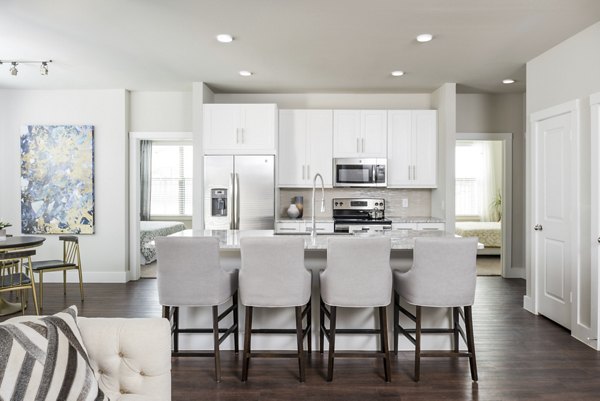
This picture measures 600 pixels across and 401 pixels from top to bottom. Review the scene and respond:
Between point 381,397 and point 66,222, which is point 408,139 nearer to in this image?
point 381,397

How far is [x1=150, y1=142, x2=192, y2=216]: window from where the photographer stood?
29.5 feet

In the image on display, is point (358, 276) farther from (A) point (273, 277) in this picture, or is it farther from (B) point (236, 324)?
(B) point (236, 324)

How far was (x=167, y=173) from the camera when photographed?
902cm

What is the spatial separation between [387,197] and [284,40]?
2.98m

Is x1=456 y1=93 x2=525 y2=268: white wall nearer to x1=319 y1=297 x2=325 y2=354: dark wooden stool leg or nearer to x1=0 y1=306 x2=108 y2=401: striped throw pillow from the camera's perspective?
x1=319 y1=297 x2=325 y2=354: dark wooden stool leg

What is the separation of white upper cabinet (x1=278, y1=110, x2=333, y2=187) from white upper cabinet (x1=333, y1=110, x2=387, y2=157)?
122 millimetres

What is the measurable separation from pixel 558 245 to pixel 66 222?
19.9 feet

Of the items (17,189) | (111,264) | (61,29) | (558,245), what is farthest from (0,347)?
(17,189)

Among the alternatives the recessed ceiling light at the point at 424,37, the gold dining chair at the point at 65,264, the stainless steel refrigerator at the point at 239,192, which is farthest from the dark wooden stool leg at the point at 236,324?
the recessed ceiling light at the point at 424,37

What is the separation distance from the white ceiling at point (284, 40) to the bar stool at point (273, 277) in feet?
5.87

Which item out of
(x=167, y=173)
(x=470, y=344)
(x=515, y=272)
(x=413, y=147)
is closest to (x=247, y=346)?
(x=470, y=344)

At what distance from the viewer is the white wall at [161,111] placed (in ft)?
19.4

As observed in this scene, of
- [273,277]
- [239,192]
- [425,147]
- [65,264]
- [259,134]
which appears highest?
[259,134]

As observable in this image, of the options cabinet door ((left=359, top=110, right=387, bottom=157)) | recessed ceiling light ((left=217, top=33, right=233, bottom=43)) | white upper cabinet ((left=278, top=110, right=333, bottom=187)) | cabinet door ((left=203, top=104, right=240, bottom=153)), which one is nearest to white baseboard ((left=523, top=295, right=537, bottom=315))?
cabinet door ((left=359, top=110, right=387, bottom=157))
